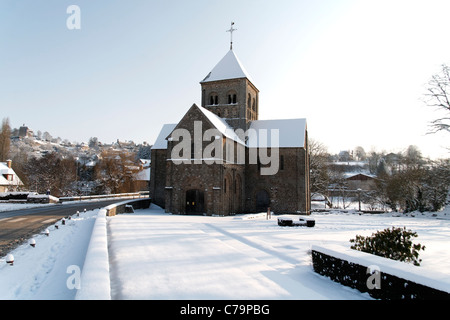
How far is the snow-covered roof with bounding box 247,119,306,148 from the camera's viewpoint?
104 ft

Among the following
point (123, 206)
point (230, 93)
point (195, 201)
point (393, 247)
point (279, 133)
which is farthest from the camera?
point (230, 93)

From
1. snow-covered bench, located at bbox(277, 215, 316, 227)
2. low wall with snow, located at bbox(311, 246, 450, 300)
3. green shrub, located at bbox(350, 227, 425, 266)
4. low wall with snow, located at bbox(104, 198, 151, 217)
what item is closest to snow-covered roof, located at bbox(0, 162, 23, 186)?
low wall with snow, located at bbox(104, 198, 151, 217)

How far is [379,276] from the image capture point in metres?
6.34

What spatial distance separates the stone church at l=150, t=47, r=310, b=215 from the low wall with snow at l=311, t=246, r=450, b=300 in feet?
58.5

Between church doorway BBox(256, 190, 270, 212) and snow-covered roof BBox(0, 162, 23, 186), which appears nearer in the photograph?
church doorway BBox(256, 190, 270, 212)

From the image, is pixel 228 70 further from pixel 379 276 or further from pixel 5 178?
pixel 5 178

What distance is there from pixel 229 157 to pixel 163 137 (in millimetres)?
9777

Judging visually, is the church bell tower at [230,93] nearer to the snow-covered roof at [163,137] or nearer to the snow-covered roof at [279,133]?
the snow-covered roof at [279,133]

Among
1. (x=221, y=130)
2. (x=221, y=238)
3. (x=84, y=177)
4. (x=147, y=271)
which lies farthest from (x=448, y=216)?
(x=84, y=177)

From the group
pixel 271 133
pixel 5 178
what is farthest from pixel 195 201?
pixel 5 178

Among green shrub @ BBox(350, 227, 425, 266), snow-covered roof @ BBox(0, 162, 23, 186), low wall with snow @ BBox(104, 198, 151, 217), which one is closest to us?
green shrub @ BBox(350, 227, 425, 266)

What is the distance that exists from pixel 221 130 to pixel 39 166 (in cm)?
3874

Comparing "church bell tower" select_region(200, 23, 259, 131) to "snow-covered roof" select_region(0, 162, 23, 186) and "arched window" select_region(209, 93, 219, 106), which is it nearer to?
"arched window" select_region(209, 93, 219, 106)
